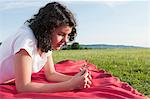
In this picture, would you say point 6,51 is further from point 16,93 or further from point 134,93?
point 134,93

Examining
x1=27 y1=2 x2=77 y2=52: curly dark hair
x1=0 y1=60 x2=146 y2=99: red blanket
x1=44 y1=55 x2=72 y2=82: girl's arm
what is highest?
x1=27 y1=2 x2=77 y2=52: curly dark hair

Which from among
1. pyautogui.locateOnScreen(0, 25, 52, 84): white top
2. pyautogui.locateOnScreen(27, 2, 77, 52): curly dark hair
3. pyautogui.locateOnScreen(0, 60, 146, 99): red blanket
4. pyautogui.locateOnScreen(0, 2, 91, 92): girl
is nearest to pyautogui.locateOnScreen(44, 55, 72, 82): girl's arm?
pyautogui.locateOnScreen(0, 60, 146, 99): red blanket

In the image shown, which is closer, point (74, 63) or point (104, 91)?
point (104, 91)

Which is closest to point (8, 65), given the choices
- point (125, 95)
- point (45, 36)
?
point (45, 36)

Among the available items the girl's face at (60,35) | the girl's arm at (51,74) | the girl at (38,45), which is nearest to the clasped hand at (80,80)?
the girl at (38,45)

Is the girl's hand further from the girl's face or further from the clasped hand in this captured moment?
the girl's face

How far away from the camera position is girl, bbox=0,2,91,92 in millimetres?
2514

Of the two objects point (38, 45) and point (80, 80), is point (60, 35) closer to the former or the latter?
point (38, 45)

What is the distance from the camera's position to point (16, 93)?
264cm

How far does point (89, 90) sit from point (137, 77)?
188 centimetres

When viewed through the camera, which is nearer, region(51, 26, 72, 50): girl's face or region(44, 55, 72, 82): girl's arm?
region(51, 26, 72, 50): girl's face

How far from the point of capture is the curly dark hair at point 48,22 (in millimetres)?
2598

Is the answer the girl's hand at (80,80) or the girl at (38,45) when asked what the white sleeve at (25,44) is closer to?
the girl at (38,45)

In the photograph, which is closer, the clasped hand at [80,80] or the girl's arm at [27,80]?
the girl's arm at [27,80]
